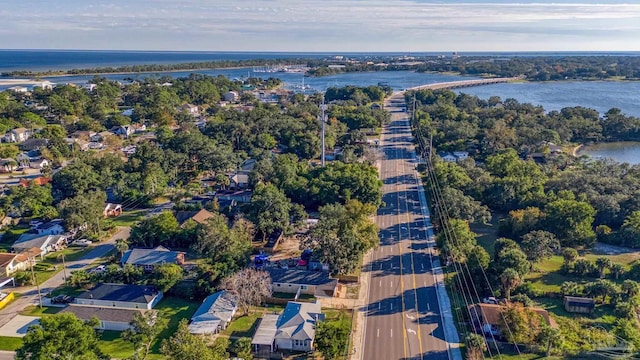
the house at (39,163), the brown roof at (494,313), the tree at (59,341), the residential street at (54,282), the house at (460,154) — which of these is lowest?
the residential street at (54,282)

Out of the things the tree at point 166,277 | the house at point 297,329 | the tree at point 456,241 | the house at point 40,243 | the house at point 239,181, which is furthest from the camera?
the house at point 239,181

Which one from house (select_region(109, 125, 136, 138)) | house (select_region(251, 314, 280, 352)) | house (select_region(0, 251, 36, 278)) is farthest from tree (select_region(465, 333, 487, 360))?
house (select_region(109, 125, 136, 138))

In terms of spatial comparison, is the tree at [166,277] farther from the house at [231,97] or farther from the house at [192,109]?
the house at [231,97]

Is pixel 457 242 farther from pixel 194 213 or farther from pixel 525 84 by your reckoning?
pixel 525 84

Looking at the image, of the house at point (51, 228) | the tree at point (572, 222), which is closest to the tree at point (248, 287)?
the house at point (51, 228)

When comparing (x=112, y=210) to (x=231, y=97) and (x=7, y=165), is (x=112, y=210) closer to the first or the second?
(x=7, y=165)

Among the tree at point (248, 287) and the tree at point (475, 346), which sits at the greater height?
the tree at point (248, 287)
